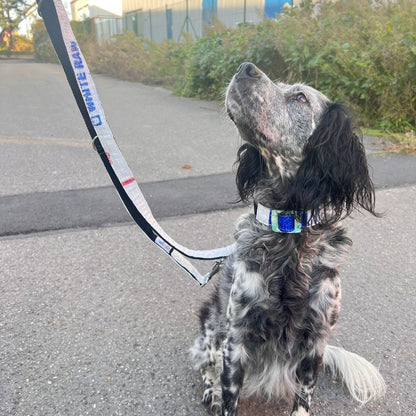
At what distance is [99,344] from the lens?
236 centimetres

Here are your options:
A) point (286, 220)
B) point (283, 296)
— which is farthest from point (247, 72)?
point (283, 296)

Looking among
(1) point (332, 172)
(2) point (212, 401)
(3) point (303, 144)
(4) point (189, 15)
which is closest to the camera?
(1) point (332, 172)

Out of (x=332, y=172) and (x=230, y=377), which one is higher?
(x=332, y=172)

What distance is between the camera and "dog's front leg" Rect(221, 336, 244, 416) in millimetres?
1878

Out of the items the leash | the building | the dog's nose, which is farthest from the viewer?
the building

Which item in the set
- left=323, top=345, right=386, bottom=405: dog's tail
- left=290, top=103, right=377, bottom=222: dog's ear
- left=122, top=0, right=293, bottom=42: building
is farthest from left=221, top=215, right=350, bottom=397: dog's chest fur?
left=122, top=0, right=293, bottom=42: building

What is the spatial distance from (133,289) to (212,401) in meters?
1.10

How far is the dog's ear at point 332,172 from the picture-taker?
1779 mm

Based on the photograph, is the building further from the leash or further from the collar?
the collar

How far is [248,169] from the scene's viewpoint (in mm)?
2092

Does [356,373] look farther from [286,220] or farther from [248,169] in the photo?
[248,169]

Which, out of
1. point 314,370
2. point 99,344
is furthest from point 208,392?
point 99,344

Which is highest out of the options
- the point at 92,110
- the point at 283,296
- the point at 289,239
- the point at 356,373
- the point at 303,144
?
the point at 92,110

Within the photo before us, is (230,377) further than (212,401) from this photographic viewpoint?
No
